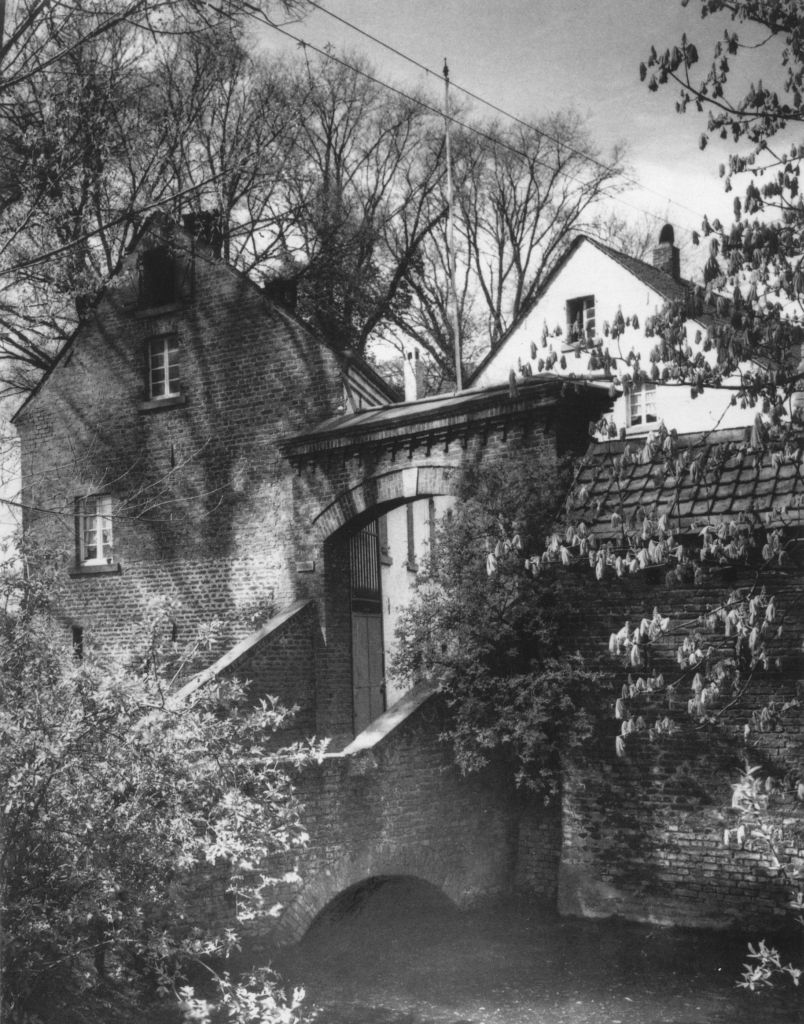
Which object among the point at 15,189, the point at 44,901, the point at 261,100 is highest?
the point at 261,100

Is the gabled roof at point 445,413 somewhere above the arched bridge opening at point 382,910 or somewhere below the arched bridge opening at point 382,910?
above

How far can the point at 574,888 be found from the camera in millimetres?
11656

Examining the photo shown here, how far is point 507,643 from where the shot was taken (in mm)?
11898

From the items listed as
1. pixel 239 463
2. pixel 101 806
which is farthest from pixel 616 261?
pixel 101 806

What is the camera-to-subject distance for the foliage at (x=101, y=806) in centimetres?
654

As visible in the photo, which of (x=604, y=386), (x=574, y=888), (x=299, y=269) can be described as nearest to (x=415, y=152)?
(x=299, y=269)

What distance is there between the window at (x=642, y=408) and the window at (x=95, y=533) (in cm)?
977

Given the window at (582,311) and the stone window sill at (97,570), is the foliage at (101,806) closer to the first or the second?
the stone window sill at (97,570)

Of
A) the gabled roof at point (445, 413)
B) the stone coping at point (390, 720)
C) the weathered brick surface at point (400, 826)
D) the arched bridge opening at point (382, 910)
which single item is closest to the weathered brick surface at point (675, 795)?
the weathered brick surface at point (400, 826)

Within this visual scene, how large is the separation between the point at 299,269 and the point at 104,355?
4.85 metres

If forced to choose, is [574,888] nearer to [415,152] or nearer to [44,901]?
[44,901]

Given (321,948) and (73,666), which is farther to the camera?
(321,948)

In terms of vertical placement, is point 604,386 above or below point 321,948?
above

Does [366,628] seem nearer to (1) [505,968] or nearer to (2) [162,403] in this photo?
(2) [162,403]
